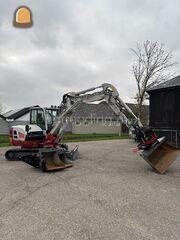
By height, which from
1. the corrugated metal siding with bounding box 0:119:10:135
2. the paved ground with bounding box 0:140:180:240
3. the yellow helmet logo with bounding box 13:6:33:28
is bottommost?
the paved ground with bounding box 0:140:180:240

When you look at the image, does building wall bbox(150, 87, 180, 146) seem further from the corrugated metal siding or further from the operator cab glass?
the corrugated metal siding

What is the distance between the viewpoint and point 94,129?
34.2 m

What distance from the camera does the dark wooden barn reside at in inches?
621

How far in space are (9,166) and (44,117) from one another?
2984mm

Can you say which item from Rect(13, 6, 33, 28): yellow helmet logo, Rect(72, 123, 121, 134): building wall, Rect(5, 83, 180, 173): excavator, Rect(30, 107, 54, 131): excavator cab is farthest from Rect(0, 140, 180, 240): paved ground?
Rect(72, 123, 121, 134): building wall

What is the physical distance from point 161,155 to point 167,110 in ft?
31.1

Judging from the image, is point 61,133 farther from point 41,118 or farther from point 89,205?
point 89,205

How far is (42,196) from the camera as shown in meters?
5.09

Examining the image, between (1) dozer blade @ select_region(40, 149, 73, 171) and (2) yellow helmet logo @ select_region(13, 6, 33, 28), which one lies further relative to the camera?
(1) dozer blade @ select_region(40, 149, 73, 171)

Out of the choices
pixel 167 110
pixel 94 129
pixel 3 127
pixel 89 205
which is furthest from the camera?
pixel 94 129

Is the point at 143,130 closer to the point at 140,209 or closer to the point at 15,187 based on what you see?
the point at 140,209

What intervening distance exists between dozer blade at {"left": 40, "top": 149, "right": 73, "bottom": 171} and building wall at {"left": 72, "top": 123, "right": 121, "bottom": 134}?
25250mm

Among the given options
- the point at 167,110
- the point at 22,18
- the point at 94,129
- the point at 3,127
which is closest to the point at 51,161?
the point at 22,18

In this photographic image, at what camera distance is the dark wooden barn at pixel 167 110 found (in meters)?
15.8
